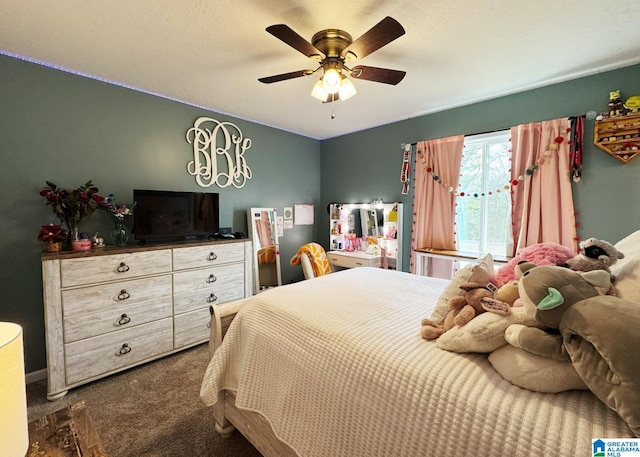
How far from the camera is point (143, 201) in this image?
99.1 inches

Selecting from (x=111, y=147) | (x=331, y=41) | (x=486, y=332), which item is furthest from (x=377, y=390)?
(x=111, y=147)

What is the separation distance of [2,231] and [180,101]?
189cm

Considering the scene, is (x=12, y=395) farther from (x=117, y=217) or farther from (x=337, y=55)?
(x=117, y=217)

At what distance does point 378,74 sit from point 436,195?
1838 mm

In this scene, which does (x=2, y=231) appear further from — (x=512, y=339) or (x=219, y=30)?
(x=512, y=339)

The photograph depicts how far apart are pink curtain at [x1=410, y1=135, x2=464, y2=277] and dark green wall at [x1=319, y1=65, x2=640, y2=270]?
0.50 feet

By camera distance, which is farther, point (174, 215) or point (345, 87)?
Answer: point (174, 215)

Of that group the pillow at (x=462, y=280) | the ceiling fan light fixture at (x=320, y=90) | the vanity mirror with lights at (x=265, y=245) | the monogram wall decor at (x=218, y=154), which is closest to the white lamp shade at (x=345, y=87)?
the ceiling fan light fixture at (x=320, y=90)

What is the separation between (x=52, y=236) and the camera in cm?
204

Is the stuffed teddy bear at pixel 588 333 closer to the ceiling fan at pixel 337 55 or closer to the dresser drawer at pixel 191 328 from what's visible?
the ceiling fan at pixel 337 55

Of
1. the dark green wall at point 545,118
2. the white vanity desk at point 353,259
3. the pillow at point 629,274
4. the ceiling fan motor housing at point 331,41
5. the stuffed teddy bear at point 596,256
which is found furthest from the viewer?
the white vanity desk at point 353,259

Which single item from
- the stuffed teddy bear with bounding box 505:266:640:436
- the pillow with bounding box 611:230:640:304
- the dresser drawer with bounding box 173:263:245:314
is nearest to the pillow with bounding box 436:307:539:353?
the stuffed teddy bear with bounding box 505:266:640:436

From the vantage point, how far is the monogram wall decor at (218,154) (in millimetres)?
3074

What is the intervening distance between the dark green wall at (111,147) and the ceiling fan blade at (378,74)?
1.65m
